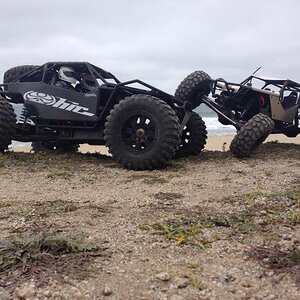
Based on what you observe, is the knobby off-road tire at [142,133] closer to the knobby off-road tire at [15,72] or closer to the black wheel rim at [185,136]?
the black wheel rim at [185,136]

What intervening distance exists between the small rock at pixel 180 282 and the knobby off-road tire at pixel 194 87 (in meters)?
6.02

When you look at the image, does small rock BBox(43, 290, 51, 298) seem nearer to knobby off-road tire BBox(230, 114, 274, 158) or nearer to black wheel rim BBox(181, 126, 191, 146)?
knobby off-road tire BBox(230, 114, 274, 158)

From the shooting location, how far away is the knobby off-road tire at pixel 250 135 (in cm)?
680

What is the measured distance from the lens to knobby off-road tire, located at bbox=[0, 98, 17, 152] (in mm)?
6448

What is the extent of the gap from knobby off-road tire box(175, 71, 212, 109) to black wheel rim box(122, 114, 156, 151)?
2.17 metres

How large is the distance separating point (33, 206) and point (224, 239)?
5.65ft

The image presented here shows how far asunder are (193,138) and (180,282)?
542 cm

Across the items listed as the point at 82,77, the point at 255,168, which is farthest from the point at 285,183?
the point at 82,77

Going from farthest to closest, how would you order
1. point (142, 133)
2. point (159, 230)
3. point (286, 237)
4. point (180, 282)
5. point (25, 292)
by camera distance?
point (142, 133) → point (159, 230) → point (286, 237) → point (180, 282) → point (25, 292)

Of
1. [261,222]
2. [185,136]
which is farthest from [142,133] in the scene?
[261,222]

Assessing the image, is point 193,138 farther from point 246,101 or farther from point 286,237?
point 286,237

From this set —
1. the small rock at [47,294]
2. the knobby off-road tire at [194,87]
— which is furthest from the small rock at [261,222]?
the knobby off-road tire at [194,87]

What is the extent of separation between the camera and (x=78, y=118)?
668 centimetres

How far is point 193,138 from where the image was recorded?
760cm
